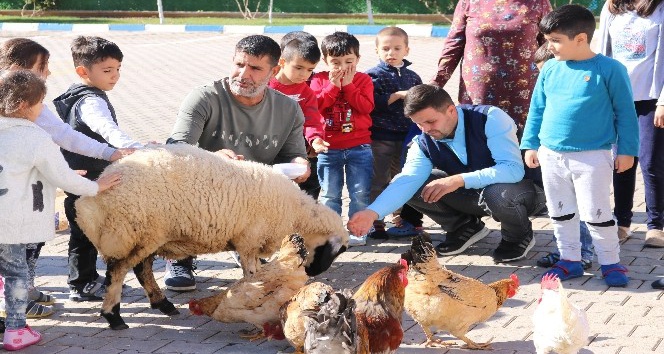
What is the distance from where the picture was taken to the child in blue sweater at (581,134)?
6.06 m

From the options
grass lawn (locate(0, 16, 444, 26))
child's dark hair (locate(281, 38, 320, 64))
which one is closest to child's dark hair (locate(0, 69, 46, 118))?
child's dark hair (locate(281, 38, 320, 64))

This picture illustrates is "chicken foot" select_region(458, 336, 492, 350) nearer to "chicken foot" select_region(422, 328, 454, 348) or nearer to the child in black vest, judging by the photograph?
"chicken foot" select_region(422, 328, 454, 348)

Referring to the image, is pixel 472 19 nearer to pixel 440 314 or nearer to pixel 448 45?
pixel 448 45

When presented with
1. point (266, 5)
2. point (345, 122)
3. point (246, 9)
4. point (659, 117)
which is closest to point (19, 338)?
point (345, 122)

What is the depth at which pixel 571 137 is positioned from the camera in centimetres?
616

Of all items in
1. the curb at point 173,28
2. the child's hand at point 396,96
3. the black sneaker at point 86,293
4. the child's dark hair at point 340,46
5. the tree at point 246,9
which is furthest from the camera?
the tree at point 246,9

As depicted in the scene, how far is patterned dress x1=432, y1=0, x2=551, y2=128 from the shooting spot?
24.2 feet

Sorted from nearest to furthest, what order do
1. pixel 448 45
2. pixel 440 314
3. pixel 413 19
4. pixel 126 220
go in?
pixel 440 314 < pixel 126 220 < pixel 448 45 < pixel 413 19

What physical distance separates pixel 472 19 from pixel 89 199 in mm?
3502

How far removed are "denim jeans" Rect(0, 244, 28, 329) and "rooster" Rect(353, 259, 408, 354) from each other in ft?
6.09

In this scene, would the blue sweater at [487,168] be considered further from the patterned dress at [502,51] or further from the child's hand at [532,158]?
the patterned dress at [502,51]

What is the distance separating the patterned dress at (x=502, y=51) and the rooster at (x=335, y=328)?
11.5 feet

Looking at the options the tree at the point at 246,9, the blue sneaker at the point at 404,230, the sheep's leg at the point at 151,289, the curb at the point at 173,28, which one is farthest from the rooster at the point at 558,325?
the tree at the point at 246,9

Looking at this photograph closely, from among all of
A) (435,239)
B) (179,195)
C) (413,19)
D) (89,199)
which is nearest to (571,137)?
(435,239)
